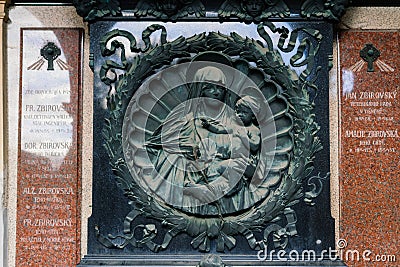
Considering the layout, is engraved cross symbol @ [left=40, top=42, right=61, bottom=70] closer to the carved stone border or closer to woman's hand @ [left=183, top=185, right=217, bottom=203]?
the carved stone border

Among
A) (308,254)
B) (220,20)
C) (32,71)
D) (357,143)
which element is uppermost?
(220,20)

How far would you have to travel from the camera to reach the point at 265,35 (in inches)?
312

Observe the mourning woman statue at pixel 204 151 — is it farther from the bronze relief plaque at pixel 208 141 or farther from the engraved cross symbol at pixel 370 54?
the engraved cross symbol at pixel 370 54

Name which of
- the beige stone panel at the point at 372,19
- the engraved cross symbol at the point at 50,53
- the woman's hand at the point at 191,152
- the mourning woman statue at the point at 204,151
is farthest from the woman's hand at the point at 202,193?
the beige stone panel at the point at 372,19

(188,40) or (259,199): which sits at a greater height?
(188,40)

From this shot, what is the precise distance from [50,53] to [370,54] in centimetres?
332

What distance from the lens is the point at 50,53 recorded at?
816 centimetres

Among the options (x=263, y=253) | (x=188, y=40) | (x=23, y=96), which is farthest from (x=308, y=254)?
(x=23, y=96)

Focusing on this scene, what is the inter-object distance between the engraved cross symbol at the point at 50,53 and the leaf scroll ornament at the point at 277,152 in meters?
0.67

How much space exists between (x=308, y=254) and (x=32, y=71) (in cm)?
340

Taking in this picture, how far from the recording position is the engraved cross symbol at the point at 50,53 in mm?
8156

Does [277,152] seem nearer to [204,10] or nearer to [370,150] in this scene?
[370,150]

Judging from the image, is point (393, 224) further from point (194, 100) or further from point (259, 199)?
point (194, 100)

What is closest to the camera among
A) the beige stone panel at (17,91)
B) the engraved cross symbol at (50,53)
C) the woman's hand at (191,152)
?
the woman's hand at (191,152)
